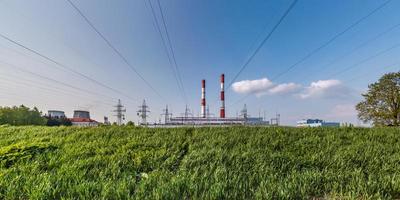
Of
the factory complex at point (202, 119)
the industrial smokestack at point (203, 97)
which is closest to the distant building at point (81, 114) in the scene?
the factory complex at point (202, 119)

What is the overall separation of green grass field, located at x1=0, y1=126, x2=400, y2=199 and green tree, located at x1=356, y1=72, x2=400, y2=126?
2258 cm

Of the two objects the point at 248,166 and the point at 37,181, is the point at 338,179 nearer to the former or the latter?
the point at 248,166

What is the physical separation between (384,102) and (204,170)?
106 feet

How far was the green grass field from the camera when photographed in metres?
3.36

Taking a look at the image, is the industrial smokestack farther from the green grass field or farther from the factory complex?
the green grass field

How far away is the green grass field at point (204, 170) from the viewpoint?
336 centimetres

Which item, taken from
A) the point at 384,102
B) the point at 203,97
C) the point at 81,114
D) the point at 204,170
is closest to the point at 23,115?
the point at 81,114

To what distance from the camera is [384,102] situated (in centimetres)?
2741

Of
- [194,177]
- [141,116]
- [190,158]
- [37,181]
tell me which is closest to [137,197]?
[194,177]

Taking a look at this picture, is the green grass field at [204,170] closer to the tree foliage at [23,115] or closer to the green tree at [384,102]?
the green tree at [384,102]

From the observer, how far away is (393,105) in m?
26.7

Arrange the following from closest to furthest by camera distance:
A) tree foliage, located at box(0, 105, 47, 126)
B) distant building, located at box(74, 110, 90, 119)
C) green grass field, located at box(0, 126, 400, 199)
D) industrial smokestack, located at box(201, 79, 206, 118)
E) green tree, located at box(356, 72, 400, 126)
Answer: green grass field, located at box(0, 126, 400, 199) < green tree, located at box(356, 72, 400, 126) < tree foliage, located at box(0, 105, 47, 126) < industrial smokestack, located at box(201, 79, 206, 118) < distant building, located at box(74, 110, 90, 119)

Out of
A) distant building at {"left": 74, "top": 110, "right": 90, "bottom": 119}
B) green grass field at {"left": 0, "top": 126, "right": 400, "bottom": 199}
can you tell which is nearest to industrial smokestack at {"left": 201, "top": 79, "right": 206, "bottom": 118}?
distant building at {"left": 74, "top": 110, "right": 90, "bottom": 119}

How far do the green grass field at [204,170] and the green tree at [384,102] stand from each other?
22.6 m
